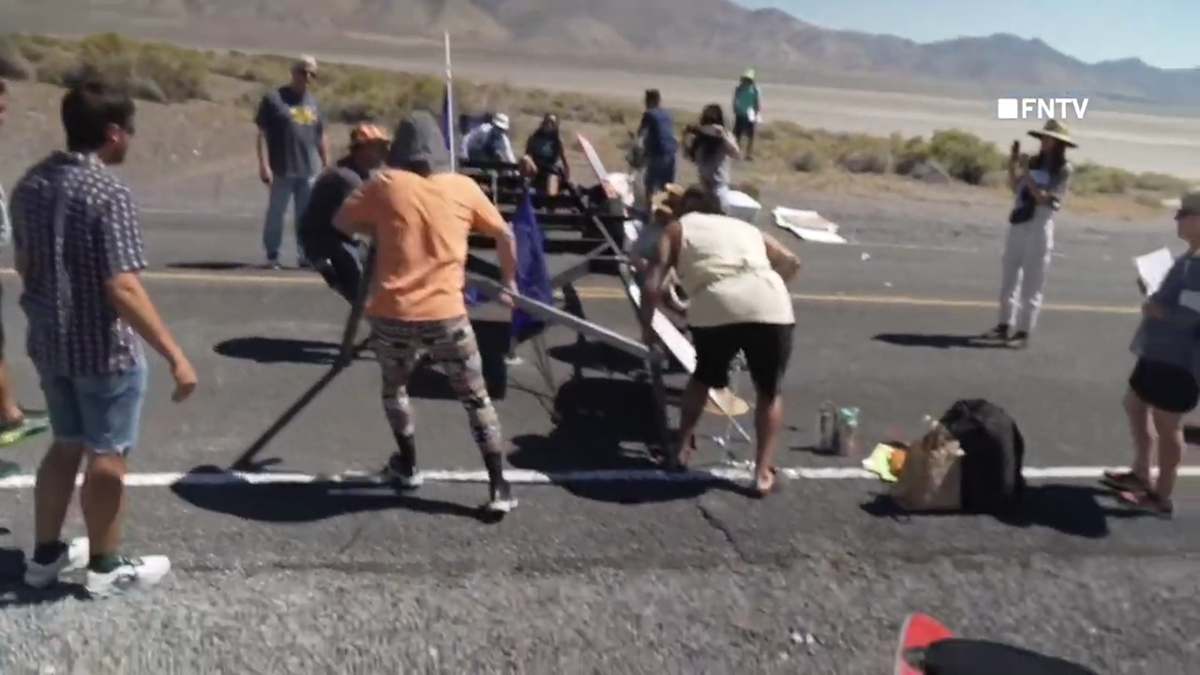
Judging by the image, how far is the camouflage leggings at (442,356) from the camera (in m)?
5.89

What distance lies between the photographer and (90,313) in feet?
15.7

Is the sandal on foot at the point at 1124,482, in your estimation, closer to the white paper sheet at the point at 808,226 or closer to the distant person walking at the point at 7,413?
the distant person walking at the point at 7,413

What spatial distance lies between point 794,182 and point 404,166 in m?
19.6

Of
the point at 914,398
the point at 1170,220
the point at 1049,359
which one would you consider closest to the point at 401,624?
the point at 914,398

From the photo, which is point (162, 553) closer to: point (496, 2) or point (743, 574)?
point (743, 574)

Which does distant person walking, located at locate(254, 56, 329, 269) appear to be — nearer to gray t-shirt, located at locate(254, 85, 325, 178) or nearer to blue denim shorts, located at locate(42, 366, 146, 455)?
gray t-shirt, located at locate(254, 85, 325, 178)

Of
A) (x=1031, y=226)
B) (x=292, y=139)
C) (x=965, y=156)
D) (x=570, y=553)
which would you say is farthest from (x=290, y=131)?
(x=965, y=156)

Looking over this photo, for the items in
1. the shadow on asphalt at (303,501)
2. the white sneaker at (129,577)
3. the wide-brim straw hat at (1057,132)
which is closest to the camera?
the white sneaker at (129,577)

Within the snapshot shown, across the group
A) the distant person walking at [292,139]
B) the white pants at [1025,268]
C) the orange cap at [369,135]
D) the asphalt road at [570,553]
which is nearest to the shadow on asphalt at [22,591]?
the asphalt road at [570,553]

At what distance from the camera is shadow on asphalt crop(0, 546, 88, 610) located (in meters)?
4.95

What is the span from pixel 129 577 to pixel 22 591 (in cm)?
39

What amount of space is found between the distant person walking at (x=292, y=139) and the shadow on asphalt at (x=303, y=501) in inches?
208

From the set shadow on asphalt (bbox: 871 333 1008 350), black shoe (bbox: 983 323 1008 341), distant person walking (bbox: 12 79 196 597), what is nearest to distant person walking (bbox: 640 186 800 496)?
distant person walking (bbox: 12 79 196 597)

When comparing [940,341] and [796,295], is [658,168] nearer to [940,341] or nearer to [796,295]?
[796,295]
